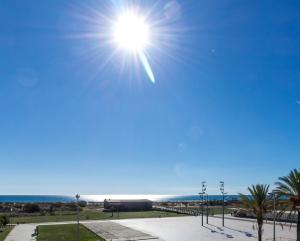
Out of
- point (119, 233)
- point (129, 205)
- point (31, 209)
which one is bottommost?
point (119, 233)

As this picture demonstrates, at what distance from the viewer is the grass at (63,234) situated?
41750mm

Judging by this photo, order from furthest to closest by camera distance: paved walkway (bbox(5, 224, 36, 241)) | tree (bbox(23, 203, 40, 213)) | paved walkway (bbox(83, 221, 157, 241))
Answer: tree (bbox(23, 203, 40, 213)) < paved walkway (bbox(83, 221, 157, 241)) < paved walkway (bbox(5, 224, 36, 241))

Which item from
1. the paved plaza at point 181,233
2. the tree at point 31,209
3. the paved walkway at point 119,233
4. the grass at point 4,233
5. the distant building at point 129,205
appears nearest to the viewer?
the paved plaza at point 181,233

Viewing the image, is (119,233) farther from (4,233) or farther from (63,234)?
(4,233)

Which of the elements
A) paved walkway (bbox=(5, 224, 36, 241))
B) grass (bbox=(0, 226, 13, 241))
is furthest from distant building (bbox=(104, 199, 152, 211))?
grass (bbox=(0, 226, 13, 241))

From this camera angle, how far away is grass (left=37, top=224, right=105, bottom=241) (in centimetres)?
4175

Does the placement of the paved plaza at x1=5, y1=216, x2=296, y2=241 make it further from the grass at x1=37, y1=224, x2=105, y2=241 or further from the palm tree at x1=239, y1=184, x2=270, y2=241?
the palm tree at x1=239, y1=184, x2=270, y2=241

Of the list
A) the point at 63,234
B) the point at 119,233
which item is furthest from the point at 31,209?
the point at 119,233

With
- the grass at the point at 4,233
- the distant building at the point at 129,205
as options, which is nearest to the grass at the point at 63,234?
the grass at the point at 4,233

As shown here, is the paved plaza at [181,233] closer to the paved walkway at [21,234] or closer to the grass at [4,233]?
the paved walkway at [21,234]

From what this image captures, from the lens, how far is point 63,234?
4503 centimetres

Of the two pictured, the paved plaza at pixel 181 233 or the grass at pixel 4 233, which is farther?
the grass at pixel 4 233

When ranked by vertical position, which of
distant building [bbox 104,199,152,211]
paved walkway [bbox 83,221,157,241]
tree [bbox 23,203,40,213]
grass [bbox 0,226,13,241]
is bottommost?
grass [bbox 0,226,13,241]

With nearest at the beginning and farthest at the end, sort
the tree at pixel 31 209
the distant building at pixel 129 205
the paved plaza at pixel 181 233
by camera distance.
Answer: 1. the paved plaza at pixel 181 233
2. the tree at pixel 31 209
3. the distant building at pixel 129 205
